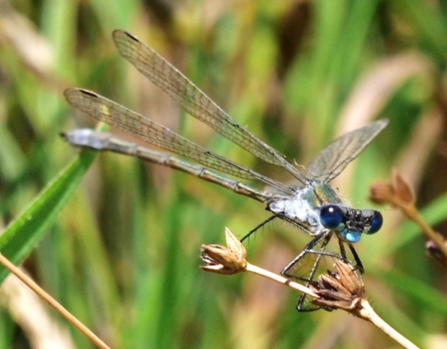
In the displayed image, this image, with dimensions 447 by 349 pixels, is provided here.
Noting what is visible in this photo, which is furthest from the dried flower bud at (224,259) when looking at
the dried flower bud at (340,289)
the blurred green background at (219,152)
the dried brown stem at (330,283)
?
the blurred green background at (219,152)

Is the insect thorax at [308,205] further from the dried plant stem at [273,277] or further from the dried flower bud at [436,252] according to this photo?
the dried plant stem at [273,277]

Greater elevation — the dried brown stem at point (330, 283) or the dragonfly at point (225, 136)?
the dragonfly at point (225, 136)

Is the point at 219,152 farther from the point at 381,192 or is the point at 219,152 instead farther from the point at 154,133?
the point at 381,192

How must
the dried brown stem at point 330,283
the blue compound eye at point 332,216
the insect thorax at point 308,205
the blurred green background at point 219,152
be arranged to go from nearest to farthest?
Answer: the dried brown stem at point 330,283, the blue compound eye at point 332,216, the insect thorax at point 308,205, the blurred green background at point 219,152

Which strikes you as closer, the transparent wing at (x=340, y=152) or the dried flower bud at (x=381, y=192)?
the dried flower bud at (x=381, y=192)

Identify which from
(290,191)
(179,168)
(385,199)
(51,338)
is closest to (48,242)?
(51,338)

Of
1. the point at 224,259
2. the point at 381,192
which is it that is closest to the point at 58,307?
the point at 224,259

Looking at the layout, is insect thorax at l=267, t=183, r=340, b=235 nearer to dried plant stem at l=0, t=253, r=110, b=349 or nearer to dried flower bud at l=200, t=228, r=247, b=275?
dried flower bud at l=200, t=228, r=247, b=275
